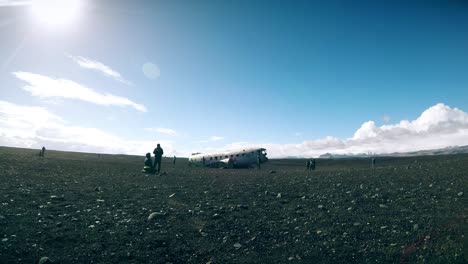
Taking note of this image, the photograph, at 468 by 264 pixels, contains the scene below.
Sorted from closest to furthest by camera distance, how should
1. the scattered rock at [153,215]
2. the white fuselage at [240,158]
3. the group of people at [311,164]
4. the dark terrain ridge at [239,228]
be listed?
1. the dark terrain ridge at [239,228]
2. the scattered rock at [153,215]
3. the group of people at [311,164]
4. the white fuselage at [240,158]

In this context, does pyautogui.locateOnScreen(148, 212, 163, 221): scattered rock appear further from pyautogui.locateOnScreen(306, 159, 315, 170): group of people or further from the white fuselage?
the white fuselage

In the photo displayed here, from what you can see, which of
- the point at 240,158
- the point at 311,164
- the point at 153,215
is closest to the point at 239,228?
the point at 153,215

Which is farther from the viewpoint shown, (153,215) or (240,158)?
(240,158)

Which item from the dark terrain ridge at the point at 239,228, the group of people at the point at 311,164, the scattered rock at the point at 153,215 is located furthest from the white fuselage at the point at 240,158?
the scattered rock at the point at 153,215

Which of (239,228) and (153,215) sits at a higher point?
(153,215)

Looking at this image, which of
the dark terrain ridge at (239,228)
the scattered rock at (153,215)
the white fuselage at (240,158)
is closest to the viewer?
the dark terrain ridge at (239,228)

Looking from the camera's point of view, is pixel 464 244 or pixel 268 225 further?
pixel 268 225

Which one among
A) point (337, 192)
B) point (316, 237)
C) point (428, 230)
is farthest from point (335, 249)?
point (337, 192)

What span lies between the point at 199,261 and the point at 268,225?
327 cm

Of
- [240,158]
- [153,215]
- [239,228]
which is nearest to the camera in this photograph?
[239,228]

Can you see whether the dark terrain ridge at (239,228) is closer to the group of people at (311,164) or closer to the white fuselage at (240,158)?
the group of people at (311,164)

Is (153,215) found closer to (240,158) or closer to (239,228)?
(239,228)

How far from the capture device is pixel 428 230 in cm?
801

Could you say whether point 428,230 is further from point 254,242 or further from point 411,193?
point 411,193
